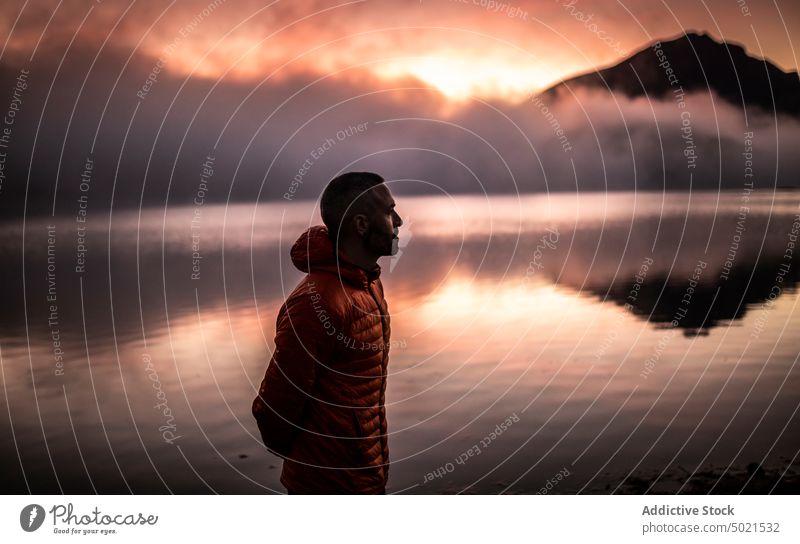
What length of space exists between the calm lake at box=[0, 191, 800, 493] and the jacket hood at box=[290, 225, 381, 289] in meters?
2.05

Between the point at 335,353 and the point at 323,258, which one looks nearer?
the point at 335,353

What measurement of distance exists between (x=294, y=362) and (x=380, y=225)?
2.87 ft

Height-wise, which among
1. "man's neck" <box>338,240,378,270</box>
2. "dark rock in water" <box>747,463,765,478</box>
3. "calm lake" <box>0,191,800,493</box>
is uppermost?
"man's neck" <box>338,240,378,270</box>

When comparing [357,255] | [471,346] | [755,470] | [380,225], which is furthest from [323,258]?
[755,470]

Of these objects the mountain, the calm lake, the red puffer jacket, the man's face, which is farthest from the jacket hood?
the mountain

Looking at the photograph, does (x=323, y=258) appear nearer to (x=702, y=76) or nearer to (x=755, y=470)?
(x=755, y=470)

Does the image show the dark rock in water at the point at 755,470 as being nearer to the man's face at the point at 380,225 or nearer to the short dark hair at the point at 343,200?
the man's face at the point at 380,225

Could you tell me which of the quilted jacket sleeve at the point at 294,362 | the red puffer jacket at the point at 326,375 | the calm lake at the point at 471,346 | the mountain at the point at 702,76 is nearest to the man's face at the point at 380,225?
the red puffer jacket at the point at 326,375

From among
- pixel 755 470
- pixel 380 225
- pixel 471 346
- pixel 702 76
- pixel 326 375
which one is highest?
pixel 702 76

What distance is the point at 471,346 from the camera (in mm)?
7695

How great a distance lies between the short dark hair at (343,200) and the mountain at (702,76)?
3287 millimetres

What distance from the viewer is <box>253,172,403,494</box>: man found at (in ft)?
15.4

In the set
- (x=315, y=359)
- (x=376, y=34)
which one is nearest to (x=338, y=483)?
(x=315, y=359)

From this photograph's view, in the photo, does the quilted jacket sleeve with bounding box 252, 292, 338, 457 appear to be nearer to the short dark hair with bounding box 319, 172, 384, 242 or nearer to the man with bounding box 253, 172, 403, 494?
the man with bounding box 253, 172, 403, 494
